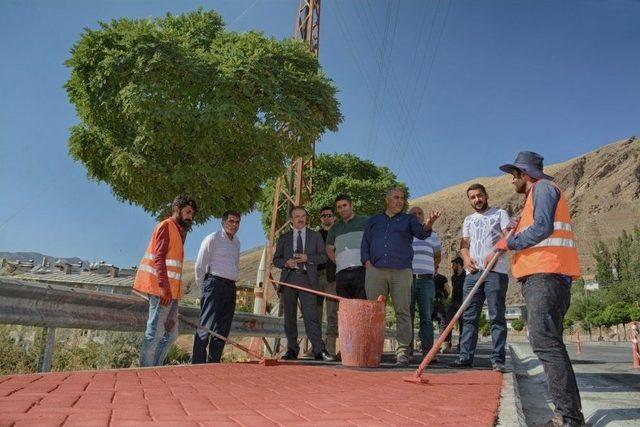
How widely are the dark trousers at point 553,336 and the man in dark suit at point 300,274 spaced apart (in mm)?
3841

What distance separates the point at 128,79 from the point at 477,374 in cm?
793

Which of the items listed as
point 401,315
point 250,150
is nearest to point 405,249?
point 401,315

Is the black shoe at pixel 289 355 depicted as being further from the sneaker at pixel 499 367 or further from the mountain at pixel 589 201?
the mountain at pixel 589 201

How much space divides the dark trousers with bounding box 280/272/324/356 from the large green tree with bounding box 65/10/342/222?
11.3 feet

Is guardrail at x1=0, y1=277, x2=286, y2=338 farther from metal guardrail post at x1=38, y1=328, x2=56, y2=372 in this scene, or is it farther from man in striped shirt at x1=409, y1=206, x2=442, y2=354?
man in striped shirt at x1=409, y1=206, x2=442, y2=354

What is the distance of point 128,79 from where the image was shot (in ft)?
31.1

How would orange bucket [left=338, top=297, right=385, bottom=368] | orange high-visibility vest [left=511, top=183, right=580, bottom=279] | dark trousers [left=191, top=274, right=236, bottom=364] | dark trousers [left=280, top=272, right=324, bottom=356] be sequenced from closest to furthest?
orange high-visibility vest [left=511, top=183, right=580, bottom=279]
orange bucket [left=338, top=297, right=385, bottom=368]
dark trousers [left=191, top=274, right=236, bottom=364]
dark trousers [left=280, top=272, right=324, bottom=356]

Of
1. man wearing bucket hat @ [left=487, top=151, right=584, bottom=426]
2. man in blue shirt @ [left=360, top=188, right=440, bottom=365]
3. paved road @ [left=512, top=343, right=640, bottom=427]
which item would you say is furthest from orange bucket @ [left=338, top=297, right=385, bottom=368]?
man wearing bucket hat @ [left=487, top=151, right=584, bottom=426]

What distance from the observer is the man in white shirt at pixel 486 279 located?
543 centimetres

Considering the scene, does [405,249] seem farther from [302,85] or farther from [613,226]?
[613,226]

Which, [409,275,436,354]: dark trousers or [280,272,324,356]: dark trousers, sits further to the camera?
[409,275,436,354]: dark trousers

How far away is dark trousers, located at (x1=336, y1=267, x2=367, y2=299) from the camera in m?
7.04

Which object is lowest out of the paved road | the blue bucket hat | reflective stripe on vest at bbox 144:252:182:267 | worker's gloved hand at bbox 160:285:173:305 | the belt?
the paved road

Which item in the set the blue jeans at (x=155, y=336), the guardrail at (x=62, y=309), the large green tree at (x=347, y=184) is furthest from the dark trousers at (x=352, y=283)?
the large green tree at (x=347, y=184)
